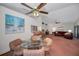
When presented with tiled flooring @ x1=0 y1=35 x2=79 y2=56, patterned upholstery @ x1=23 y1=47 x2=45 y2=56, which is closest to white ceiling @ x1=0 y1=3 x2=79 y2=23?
tiled flooring @ x1=0 y1=35 x2=79 y2=56

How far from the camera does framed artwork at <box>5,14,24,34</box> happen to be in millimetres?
2342

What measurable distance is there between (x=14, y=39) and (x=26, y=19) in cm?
45

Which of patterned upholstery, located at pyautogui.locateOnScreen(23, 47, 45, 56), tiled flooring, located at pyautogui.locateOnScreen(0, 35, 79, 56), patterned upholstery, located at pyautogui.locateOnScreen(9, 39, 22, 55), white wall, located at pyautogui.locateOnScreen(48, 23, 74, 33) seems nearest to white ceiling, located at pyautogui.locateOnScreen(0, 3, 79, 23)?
white wall, located at pyautogui.locateOnScreen(48, 23, 74, 33)

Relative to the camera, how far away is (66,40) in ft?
7.80

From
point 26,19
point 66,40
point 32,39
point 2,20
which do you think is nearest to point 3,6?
point 2,20

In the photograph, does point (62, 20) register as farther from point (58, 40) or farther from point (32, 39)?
point (32, 39)

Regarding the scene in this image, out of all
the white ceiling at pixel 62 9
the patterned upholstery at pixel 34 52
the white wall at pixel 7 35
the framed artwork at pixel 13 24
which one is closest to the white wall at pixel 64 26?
the white ceiling at pixel 62 9

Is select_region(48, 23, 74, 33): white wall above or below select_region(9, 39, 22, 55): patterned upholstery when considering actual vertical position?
above

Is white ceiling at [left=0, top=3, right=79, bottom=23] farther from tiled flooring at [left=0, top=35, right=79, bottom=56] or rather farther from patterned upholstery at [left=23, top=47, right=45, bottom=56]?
patterned upholstery at [left=23, top=47, right=45, bottom=56]

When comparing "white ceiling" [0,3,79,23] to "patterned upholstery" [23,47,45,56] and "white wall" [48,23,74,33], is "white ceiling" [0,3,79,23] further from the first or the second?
"patterned upholstery" [23,47,45,56]

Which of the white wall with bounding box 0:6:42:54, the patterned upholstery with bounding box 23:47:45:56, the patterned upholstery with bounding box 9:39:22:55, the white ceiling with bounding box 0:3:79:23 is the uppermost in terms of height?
the white ceiling with bounding box 0:3:79:23

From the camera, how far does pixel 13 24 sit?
2377 millimetres

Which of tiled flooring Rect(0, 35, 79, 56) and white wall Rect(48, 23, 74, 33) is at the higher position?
white wall Rect(48, 23, 74, 33)

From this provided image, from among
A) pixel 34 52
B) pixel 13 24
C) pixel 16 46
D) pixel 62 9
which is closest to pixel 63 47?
pixel 34 52
